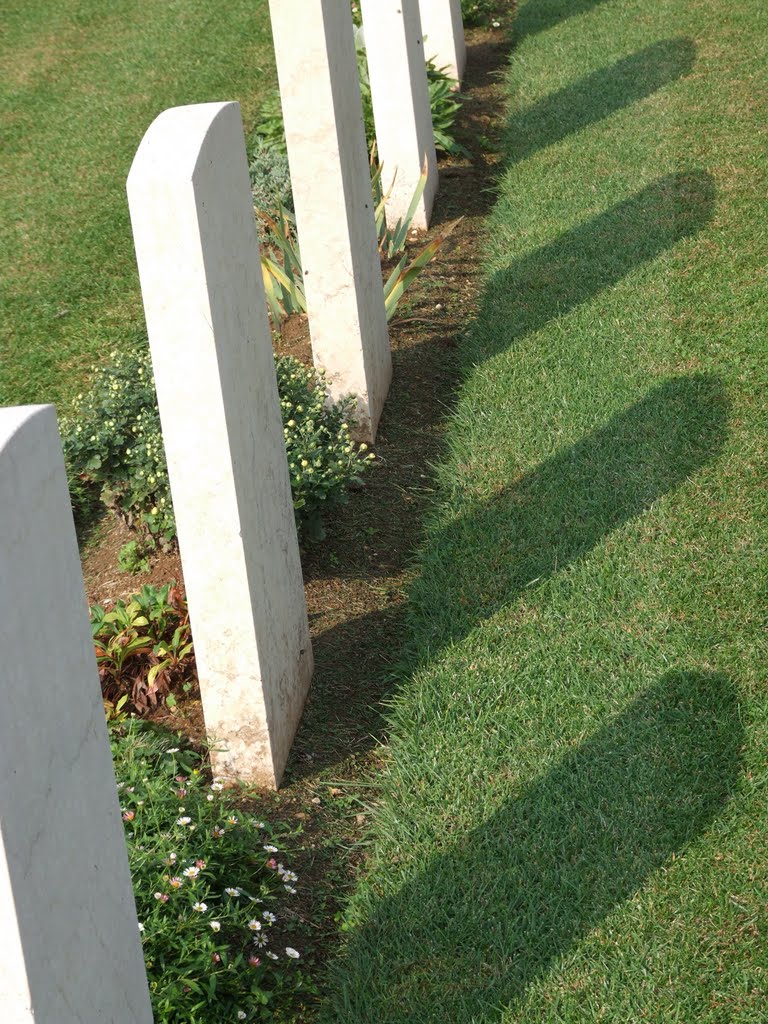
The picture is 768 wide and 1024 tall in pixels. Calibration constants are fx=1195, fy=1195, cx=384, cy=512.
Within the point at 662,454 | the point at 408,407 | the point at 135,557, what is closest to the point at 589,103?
the point at 408,407

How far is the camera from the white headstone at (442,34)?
9367mm

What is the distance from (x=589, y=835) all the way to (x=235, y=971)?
3.33ft

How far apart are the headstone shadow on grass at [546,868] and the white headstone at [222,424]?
710mm

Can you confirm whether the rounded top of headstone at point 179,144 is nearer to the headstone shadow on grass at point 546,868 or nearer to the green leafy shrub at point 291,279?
the headstone shadow on grass at point 546,868

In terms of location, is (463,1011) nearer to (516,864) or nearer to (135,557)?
(516,864)

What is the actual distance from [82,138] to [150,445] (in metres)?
5.48

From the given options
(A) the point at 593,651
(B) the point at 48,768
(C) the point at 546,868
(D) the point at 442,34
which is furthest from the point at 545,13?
(B) the point at 48,768

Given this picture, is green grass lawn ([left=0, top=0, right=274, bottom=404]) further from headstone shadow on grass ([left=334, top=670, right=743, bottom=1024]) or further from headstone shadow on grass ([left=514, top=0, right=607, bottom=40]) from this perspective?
headstone shadow on grass ([left=334, top=670, right=743, bottom=1024])

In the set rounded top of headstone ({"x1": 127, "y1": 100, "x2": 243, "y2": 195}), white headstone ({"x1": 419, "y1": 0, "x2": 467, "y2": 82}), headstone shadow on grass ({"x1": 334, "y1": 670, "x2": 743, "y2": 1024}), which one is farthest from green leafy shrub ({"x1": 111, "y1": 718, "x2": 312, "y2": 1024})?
white headstone ({"x1": 419, "y1": 0, "x2": 467, "y2": 82})

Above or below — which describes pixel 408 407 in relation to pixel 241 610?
below

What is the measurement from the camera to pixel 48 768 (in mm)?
1924

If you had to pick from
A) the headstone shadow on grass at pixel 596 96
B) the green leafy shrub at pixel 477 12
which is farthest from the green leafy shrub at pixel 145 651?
the green leafy shrub at pixel 477 12

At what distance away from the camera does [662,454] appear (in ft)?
16.1

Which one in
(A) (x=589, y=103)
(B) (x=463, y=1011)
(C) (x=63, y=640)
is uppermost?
(C) (x=63, y=640)
